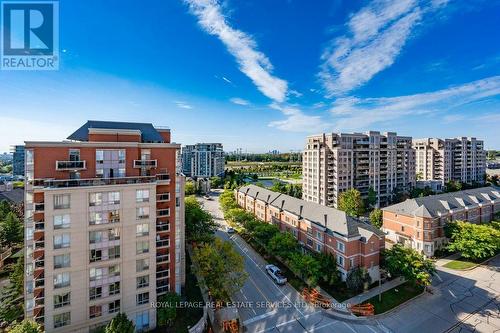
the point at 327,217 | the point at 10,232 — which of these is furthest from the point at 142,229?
the point at 10,232

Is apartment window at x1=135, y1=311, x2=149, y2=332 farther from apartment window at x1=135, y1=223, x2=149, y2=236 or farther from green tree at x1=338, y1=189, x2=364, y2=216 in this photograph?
green tree at x1=338, y1=189, x2=364, y2=216

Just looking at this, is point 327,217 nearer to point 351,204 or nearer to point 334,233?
point 334,233

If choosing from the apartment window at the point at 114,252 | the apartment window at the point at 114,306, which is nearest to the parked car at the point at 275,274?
the apartment window at the point at 114,306

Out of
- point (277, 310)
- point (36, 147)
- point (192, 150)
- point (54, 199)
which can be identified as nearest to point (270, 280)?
point (277, 310)

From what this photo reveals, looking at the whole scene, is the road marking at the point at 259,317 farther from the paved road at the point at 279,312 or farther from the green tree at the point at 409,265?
the green tree at the point at 409,265

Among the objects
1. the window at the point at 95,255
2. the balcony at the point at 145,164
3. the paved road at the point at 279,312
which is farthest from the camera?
the balcony at the point at 145,164
